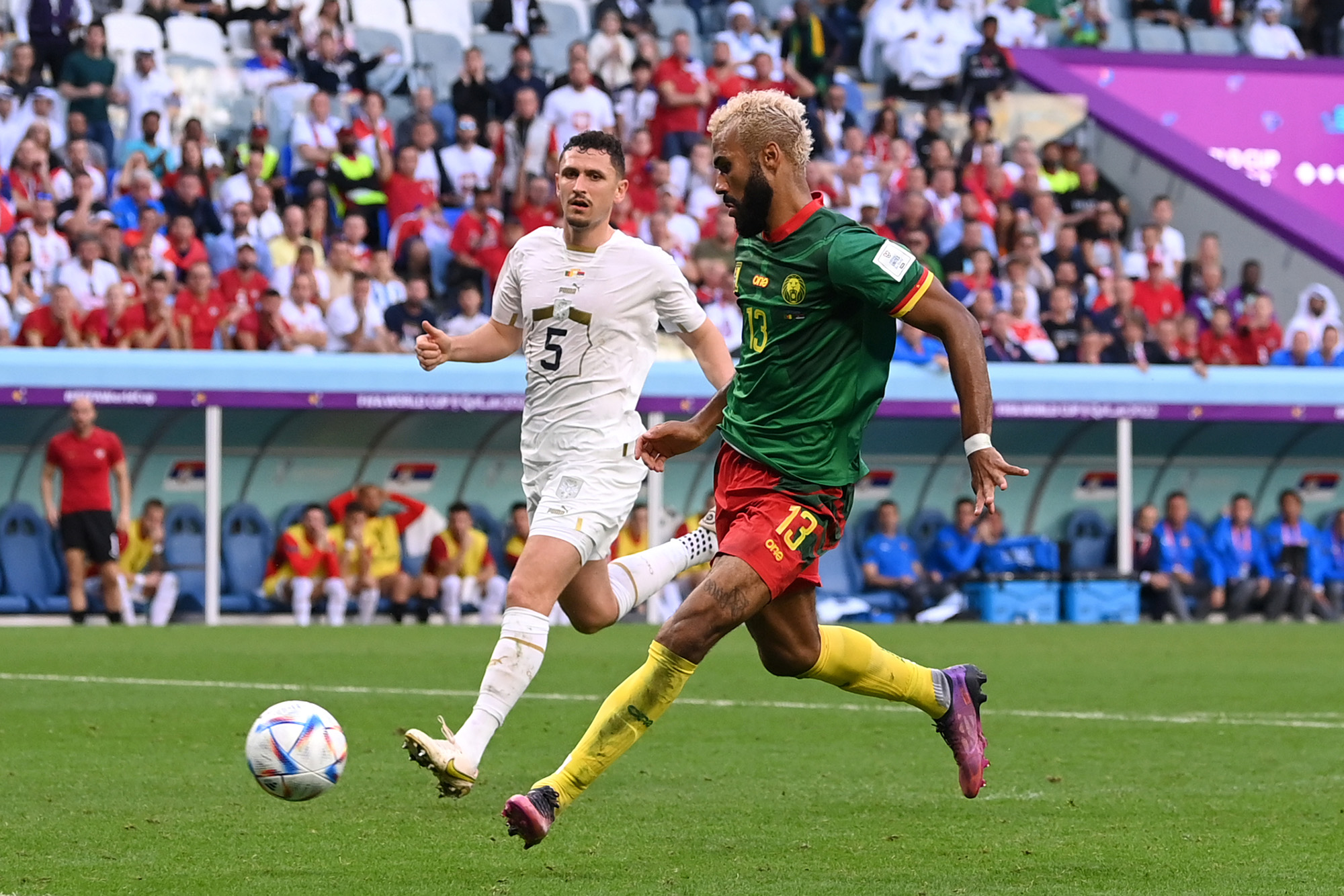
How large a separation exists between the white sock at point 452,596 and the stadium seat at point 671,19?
29.2ft

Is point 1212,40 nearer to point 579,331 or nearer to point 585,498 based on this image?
point 579,331

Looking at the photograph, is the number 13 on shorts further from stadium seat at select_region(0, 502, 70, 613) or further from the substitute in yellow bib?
stadium seat at select_region(0, 502, 70, 613)

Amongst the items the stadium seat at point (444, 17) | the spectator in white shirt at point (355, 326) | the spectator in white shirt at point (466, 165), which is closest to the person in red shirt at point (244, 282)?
the spectator in white shirt at point (355, 326)

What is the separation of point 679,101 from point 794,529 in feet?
56.7

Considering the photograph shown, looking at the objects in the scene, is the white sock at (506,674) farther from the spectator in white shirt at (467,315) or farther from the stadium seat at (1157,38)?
the stadium seat at (1157,38)

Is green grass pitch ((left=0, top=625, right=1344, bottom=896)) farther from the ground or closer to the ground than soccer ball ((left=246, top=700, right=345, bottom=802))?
closer to the ground

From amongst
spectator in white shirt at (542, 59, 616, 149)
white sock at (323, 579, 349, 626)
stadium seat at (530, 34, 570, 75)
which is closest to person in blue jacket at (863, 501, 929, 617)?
spectator in white shirt at (542, 59, 616, 149)

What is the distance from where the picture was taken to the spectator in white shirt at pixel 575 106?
73.2ft

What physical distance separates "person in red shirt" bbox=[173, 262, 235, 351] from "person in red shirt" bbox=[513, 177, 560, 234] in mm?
3595

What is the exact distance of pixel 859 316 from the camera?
626 cm

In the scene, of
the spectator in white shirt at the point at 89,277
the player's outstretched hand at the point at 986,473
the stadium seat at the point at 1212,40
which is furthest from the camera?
the stadium seat at the point at 1212,40

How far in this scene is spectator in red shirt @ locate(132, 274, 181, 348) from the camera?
18203 millimetres

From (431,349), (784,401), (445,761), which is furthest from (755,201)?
(445,761)

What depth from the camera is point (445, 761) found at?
6.23 metres
